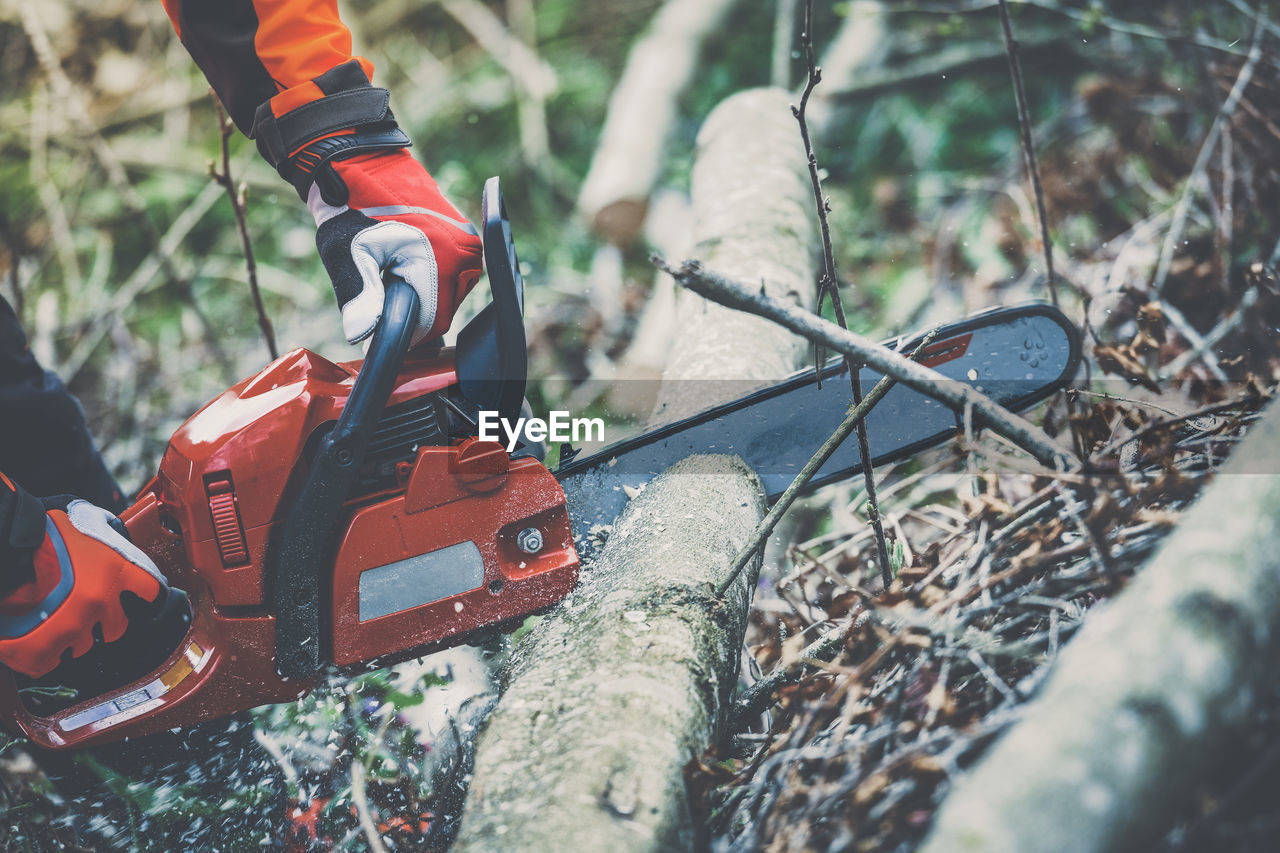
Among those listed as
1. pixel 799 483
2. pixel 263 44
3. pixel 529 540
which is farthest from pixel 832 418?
pixel 263 44

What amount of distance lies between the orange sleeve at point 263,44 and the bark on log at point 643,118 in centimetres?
228

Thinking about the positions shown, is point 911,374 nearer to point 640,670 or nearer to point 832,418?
point 832,418

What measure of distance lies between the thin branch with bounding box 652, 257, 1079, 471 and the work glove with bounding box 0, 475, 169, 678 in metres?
1.29

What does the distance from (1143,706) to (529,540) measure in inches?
44.9

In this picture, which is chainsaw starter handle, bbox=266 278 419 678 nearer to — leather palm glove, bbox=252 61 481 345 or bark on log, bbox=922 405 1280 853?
leather palm glove, bbox=252 61 481 345

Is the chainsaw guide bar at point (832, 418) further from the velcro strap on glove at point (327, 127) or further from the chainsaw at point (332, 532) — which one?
the velcro strap on glove at point (327, 127)

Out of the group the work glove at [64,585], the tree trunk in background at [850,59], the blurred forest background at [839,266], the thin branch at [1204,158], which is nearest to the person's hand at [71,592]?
the work glove at [64,585]

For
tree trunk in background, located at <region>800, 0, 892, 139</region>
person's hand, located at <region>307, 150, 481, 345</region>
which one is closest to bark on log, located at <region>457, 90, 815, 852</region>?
person's hand, located at <region>307, 150, 481, 345</region>

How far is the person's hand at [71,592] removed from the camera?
1481 millimetres

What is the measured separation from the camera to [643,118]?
4117 millimetres

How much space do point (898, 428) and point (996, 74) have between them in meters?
3.12

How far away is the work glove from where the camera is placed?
4.83 feet


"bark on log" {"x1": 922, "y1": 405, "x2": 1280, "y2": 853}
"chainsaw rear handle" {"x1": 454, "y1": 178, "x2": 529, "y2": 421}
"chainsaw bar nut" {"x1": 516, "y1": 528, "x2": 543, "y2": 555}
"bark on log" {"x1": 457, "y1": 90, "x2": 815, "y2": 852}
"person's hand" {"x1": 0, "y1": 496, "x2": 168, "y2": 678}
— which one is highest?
"chainsaw rear handle" {"x1": 454, "y1": 178, "x2": 529, "y2": 421}

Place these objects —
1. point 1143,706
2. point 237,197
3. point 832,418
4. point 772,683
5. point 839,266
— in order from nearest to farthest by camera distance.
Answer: point 1143,706, point 772,683, point 832,418, point 237,197, point 839,266
